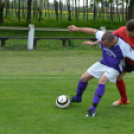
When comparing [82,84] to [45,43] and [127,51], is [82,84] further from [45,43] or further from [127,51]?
[45,43]

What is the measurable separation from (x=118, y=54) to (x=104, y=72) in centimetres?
39

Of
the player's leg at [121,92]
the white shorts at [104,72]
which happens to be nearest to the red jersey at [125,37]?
the white shorts at [104,72]

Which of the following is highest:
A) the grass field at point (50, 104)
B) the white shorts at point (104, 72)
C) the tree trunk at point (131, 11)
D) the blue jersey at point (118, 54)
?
the tree trunk at point (131, 11)

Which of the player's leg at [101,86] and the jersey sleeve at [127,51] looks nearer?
the jersey sleeve at [127,51]

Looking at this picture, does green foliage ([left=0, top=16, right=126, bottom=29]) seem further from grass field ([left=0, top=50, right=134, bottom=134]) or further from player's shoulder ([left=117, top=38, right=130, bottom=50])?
player's shoulder ([left=117, top=38, right=130, bottom=50])

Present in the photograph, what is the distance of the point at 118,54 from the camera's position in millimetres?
5152

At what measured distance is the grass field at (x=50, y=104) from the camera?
466cm

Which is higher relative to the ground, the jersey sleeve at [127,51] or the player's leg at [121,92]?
the jersey sleeve at [127,51]

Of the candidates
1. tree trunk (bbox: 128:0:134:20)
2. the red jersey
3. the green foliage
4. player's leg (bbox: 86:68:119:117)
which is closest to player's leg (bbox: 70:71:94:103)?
player's leg (bbox: 86:68:119:117)

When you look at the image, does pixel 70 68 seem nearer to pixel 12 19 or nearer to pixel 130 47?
pixel 130 47

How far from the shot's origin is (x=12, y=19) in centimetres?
2589

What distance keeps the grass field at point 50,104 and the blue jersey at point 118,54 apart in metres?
0.84

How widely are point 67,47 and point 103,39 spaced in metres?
10.6

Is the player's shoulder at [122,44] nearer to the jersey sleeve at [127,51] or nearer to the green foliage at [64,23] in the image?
the jersey sleeve at [127,51]
